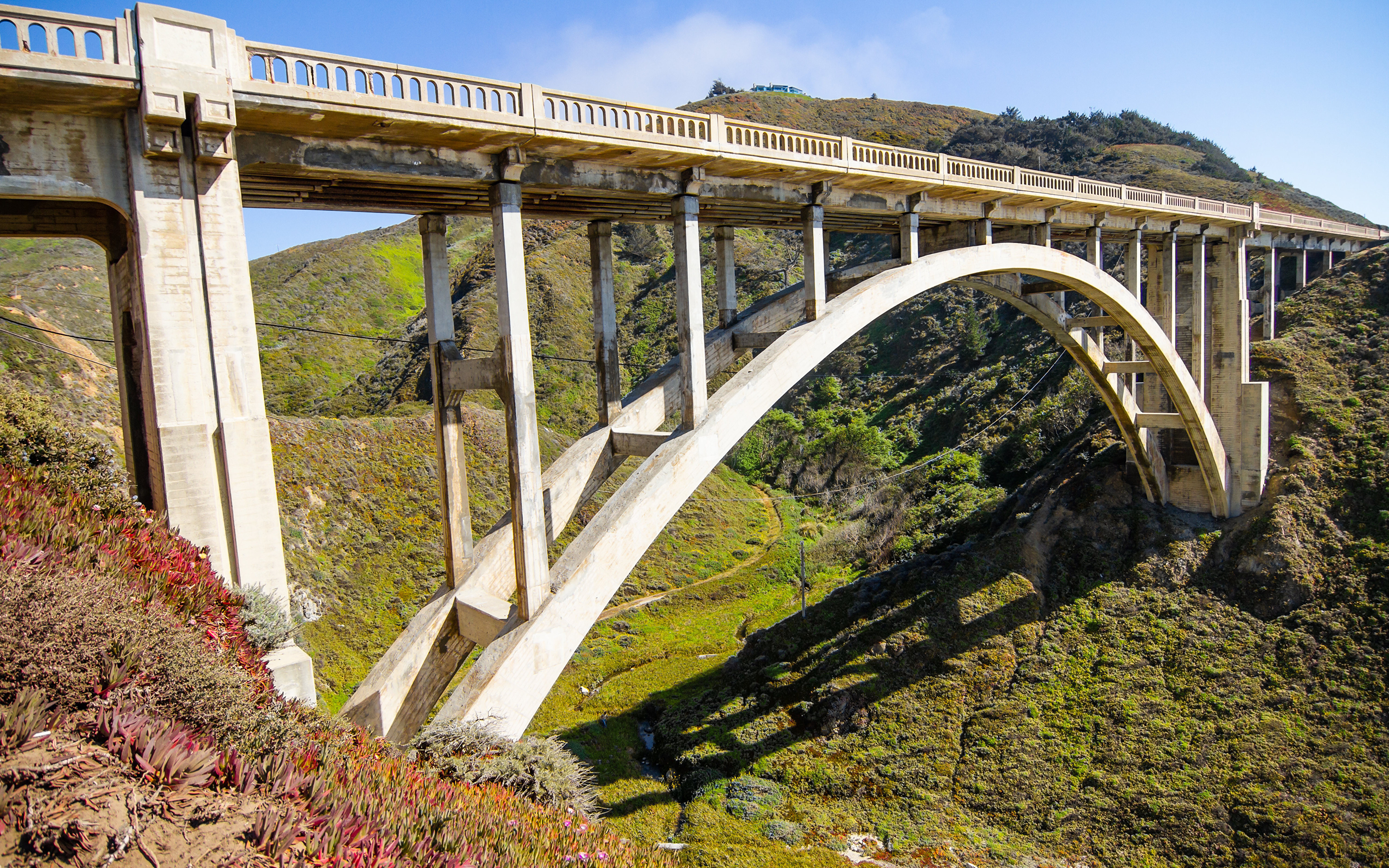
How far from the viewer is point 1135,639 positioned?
1834cm

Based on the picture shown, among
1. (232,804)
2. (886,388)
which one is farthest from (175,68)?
(886,388)

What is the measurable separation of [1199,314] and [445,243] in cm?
2010

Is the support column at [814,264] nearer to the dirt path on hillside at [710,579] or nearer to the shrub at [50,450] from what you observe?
the shrub at [50,450]

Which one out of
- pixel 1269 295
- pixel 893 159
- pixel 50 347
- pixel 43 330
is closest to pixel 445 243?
pixel 893 159

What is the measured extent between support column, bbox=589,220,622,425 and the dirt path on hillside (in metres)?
10.1

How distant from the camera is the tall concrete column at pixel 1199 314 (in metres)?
20.6

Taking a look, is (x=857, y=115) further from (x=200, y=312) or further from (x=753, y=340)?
(x=200, y=312)

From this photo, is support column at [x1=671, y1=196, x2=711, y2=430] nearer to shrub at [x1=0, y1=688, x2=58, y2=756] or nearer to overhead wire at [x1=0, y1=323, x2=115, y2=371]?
shrub at [x1=0, y1=688, x2=58, y2=756]

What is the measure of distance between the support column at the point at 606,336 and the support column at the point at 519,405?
99.7 inches

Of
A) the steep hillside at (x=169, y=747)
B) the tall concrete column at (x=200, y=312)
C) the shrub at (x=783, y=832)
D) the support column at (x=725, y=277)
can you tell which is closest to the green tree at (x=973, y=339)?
the support column at (x=725, y=277)

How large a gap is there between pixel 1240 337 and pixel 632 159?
19937 mm

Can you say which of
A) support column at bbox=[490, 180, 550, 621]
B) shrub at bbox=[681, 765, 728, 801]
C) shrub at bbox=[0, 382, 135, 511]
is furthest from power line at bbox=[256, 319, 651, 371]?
support column at bbox=[490, 180, 550, 621]

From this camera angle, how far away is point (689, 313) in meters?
9.62

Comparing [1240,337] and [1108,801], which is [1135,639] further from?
[1240,337]
